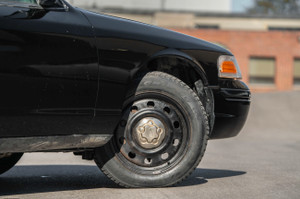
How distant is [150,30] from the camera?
16.4 feet

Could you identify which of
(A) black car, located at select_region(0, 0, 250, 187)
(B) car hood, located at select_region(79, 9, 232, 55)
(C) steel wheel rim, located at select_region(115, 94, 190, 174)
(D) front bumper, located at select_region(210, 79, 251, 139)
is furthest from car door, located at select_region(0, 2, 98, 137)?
(D) front bumper, located at select_region(210, 79, 251, 139)

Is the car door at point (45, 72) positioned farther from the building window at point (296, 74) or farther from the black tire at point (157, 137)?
the building window at point (296, 74)

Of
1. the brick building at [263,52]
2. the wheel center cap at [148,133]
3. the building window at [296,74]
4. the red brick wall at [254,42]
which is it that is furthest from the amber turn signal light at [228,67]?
the building window at [296,74]

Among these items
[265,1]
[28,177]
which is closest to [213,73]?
[28,177]

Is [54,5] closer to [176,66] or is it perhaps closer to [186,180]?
[176,66]

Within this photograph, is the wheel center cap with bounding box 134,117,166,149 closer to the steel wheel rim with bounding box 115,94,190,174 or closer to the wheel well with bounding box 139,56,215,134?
the steel wheel rim with bounding box 115,94,190,174

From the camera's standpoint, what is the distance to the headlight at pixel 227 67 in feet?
17.5

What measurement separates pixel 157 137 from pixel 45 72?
1041 millimetres

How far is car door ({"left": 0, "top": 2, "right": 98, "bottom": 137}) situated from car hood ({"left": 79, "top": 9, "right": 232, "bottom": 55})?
0.12 meters

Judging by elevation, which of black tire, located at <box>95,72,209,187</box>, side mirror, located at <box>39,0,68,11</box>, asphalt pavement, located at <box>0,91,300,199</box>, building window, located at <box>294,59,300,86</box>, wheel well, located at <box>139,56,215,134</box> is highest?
side mirror, located at <box>39,0,68,11</box>

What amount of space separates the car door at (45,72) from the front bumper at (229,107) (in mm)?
1199

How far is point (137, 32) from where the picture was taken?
488cm

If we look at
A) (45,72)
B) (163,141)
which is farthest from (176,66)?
(45,72)

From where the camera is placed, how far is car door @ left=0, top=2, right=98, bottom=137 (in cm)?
418
